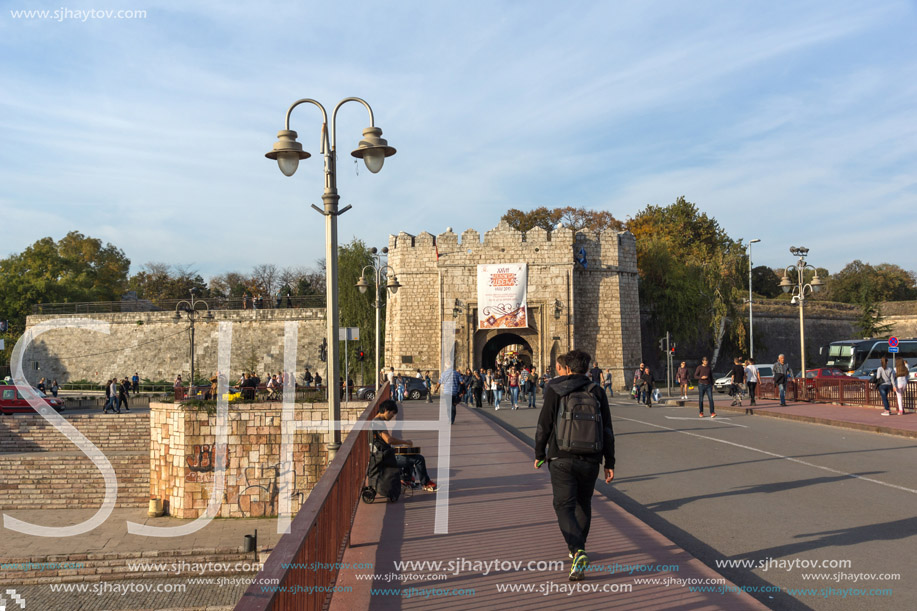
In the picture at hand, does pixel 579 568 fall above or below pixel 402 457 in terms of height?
below

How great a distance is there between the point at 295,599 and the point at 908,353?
1502 inches

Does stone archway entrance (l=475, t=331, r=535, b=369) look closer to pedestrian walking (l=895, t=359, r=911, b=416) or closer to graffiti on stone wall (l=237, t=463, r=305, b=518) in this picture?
graffiti on stone wall (l=237, t=463, r=305, b=518)

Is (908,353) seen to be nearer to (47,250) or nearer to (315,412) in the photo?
(315,412)

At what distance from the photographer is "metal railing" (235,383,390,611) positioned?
2877 mm

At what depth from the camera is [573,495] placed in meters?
5.07

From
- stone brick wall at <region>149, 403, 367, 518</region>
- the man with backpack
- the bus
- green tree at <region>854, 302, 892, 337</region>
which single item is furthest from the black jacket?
green tree at <region>854, 302, 892, 337</region>

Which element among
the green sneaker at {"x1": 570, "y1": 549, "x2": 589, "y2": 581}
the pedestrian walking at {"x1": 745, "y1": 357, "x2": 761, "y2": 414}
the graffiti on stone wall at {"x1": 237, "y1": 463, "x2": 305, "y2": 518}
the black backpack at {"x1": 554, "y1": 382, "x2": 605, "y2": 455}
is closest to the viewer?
the green sneaker at {"x1": 570, "y1": 549, "x2": 589, "y2": 581}

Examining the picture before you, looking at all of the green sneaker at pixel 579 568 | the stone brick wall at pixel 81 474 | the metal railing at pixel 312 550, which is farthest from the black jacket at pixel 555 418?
the stone brick wall at pixel 81 474

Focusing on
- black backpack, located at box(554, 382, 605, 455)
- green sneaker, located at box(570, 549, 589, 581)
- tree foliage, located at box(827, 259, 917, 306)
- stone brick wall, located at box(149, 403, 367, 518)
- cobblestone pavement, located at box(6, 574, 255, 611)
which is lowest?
cobblestone pavement, located at box(6, 574, 255, 611)

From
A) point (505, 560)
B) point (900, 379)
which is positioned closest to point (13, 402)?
point (900, 379)

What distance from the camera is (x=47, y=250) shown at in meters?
60.6

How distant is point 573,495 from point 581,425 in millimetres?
511

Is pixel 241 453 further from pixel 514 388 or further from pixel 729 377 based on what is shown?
pixel 729 377

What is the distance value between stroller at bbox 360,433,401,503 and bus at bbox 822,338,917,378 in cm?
3117
